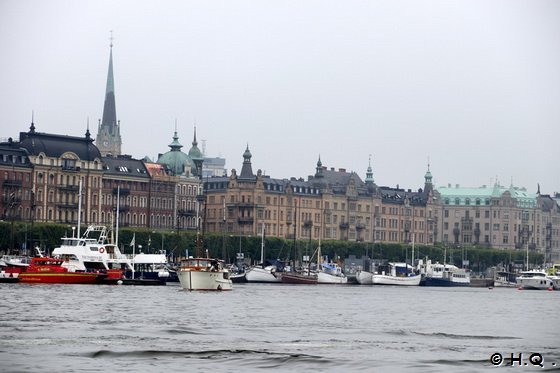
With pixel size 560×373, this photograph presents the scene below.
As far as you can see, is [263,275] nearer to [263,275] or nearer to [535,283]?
Result: [263,275]

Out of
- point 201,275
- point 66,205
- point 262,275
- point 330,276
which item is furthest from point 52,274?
point 66,205

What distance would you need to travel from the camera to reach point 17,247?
16612 centimetres

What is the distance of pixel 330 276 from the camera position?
17438cm

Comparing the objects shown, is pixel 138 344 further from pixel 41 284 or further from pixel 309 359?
pixel 41 284

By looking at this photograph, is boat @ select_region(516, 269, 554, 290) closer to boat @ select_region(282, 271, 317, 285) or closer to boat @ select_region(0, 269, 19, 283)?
boat @ select_region(282, 271, 317, 285)

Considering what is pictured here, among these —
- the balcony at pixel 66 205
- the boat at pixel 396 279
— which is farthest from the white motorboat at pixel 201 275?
the balcony at pixel 66 205

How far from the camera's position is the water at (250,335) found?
52906mm

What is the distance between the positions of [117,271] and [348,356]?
73676mm

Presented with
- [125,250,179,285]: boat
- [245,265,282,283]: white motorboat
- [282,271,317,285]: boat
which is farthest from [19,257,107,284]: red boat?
[282,271,317,285]: boat

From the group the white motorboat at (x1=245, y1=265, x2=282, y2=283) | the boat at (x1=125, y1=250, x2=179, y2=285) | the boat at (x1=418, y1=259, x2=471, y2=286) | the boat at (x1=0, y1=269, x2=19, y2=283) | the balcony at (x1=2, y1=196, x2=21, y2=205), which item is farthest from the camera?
the boat at (x1=418, y1=259, x2=471, y2=286)

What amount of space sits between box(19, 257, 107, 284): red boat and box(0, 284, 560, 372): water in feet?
58.4

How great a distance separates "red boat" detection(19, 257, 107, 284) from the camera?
11912 cm

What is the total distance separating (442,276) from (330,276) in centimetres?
2234

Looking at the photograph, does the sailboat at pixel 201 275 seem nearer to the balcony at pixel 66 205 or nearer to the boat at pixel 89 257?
the boat at pixel 89 257
